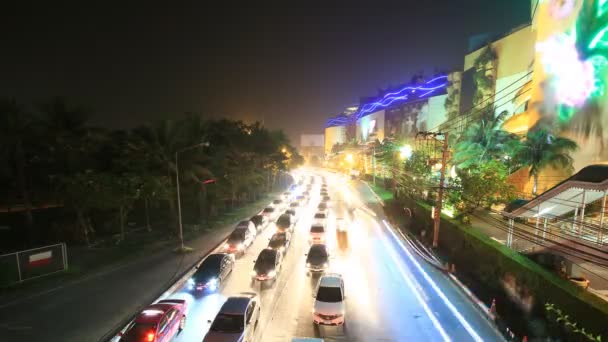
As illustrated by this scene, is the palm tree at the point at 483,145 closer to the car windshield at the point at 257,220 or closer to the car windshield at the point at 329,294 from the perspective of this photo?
the car windshield at the point at 257,220

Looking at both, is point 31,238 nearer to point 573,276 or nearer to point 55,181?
point 55,181

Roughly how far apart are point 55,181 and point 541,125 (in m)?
41.2

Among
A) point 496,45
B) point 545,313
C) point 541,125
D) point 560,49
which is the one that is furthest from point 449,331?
point 496,45

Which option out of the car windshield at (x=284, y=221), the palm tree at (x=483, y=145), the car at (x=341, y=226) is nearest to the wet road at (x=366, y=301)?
the car windshield at (x=284, y=221)

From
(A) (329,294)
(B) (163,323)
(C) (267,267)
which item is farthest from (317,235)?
(B) (163,323)

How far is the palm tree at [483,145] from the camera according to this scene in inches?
1344

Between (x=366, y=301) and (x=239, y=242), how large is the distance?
10.5 m

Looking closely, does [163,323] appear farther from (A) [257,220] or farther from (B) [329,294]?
(A) [257,220]

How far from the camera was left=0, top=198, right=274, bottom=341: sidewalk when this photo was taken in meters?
12.8

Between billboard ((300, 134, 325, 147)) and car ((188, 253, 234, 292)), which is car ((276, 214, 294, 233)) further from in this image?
billboard ((300, 134, 325, 147))

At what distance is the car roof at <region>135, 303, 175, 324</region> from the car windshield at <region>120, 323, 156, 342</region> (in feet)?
0.46

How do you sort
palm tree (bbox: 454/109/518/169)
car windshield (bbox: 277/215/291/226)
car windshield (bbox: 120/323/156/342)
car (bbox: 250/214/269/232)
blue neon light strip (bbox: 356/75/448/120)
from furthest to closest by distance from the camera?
blue neon light strip (bbox: 356/75/448/120)
palm tree (bbox: 454/109/518/169)
car (bbox: 250/214/269/232)
car windshield (bbox: 277/215/291/226)
car windshield (bbox: 120/323/156/342)

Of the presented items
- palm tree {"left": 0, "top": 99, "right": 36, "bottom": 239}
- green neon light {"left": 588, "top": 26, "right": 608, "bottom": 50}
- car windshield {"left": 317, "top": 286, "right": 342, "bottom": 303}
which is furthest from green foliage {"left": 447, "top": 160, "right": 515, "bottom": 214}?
palm tree {"left": 0, "top": 99, "right": 36, "bottom": 239}

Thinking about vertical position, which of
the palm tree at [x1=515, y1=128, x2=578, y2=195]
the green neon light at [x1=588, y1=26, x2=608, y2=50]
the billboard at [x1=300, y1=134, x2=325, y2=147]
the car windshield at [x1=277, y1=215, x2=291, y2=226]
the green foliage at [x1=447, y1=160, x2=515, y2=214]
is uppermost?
the green neon light at [x1=588, y1=26, x2=608, y2=50]
